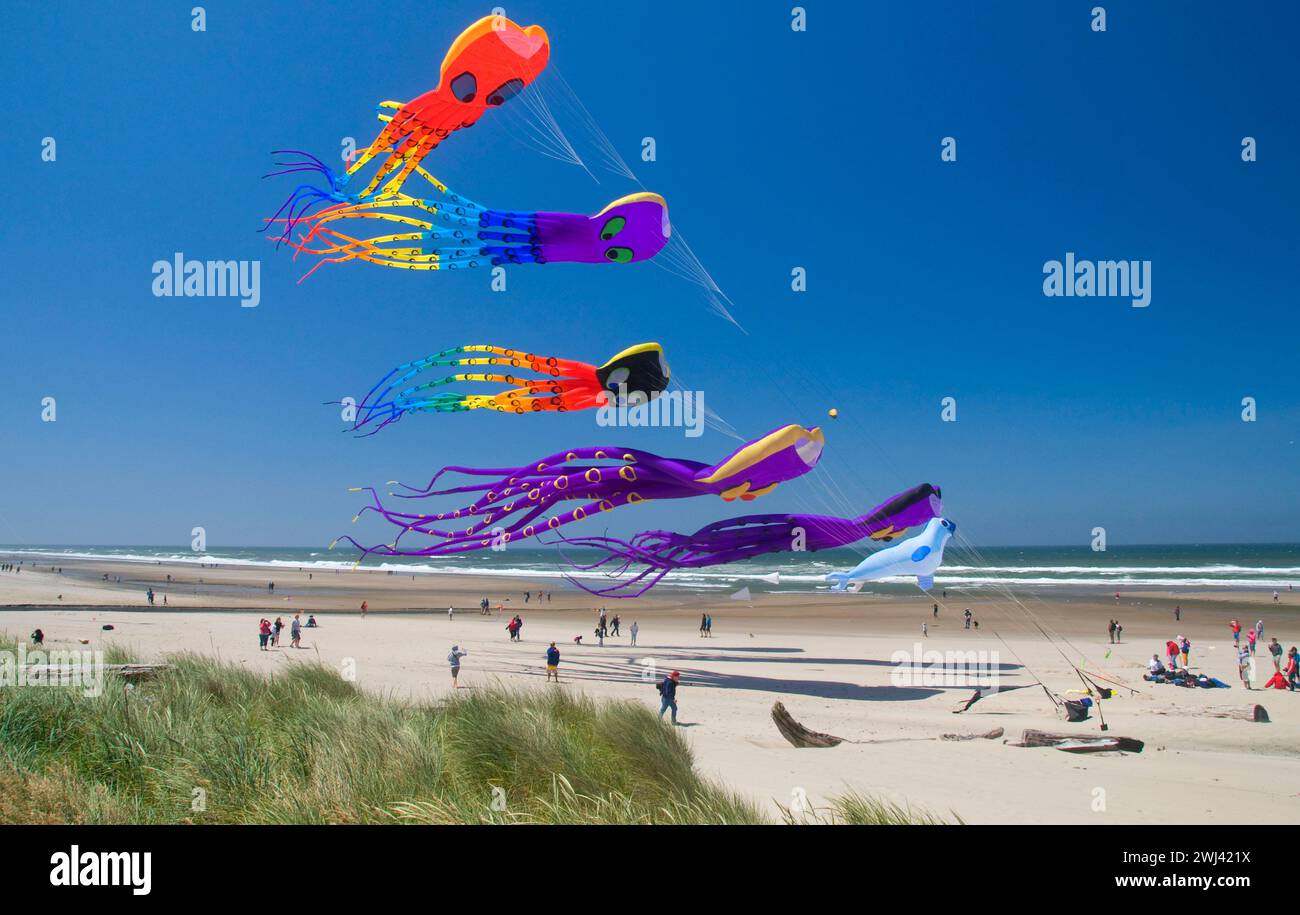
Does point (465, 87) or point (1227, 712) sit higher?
point (465, 87)

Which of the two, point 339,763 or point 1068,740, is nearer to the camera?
point 339,763

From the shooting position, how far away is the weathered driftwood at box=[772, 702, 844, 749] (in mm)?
11961

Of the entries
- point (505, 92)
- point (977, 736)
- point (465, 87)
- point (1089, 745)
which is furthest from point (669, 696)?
point (465, 87)

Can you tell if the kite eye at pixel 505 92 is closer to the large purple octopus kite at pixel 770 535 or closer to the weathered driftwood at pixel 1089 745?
the large purple octopus kite at pixel 770 535

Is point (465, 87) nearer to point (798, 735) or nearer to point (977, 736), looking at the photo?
point (798, 735)

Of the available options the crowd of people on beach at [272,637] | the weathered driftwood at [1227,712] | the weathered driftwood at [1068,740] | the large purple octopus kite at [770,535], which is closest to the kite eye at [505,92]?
the large purple octopus kite at [770,535]

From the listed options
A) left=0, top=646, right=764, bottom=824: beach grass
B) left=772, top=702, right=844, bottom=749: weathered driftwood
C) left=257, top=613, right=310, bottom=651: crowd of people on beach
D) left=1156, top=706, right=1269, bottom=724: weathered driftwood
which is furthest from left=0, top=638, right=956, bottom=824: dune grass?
left=257, top=613, right=310, bottom=651: crowd of people on beach

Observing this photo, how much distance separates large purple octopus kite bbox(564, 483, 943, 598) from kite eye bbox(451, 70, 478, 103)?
9919mm

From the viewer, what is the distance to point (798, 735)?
1206 centimetres

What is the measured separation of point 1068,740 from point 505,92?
47.9ft

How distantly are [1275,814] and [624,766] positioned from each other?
26.2ft

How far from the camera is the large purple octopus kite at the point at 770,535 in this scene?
1753 cm

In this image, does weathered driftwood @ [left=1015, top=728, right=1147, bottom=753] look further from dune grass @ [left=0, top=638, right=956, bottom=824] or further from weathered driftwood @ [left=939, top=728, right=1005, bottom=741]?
dune grass @ [left=0, top=638, right=956, bottom=824]

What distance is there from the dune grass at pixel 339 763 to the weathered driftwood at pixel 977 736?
669cm
